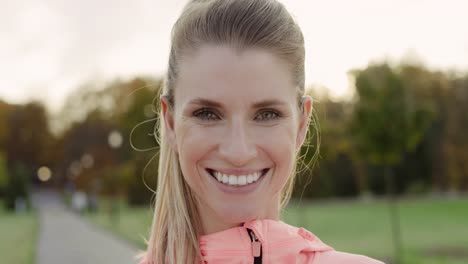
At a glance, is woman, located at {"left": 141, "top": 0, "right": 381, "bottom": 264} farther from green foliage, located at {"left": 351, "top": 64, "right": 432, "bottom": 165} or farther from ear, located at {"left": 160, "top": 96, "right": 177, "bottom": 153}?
green foliage, located at {"left": 351, "top": 64, "right": 432, "bottom": 165}

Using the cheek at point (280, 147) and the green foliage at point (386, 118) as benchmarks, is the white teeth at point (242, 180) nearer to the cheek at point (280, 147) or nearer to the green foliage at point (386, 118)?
the cheek at point (280, 147)

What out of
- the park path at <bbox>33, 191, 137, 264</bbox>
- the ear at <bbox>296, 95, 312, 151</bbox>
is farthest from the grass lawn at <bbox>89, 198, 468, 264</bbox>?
the ear at <bbox>296, 95, 312, 151</bbox>

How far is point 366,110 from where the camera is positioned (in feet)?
43.7

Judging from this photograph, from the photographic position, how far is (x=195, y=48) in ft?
6.12

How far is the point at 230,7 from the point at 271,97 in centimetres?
29

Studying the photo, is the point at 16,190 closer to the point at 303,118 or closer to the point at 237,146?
the point at 303,118

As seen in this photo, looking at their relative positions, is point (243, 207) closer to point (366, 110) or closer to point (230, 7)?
point (230, 7)

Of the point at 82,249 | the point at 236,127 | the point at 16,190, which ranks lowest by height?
the point at 16,190

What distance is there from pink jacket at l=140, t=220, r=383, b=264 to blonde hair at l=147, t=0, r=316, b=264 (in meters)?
0.12

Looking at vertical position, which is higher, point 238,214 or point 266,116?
point 266,116

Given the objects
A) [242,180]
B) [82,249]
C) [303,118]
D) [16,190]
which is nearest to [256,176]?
[242,180]

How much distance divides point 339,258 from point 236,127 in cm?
45

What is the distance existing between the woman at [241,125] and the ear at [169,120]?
0.26 feet

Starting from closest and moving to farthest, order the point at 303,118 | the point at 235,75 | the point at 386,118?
the point at 235,75, the point at 303,118, the point at 386,118
